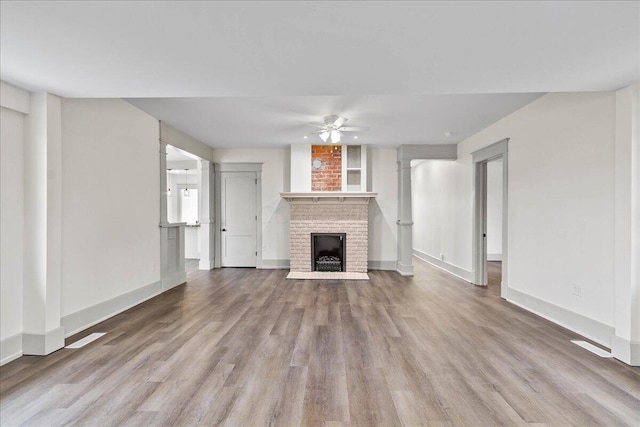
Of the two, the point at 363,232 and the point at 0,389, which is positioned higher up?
the point at 363,232

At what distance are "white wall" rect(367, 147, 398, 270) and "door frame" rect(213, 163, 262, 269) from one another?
2465 millimetres

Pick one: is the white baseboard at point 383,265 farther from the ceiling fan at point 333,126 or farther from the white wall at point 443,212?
Result: the ceiling fan at point 333,126

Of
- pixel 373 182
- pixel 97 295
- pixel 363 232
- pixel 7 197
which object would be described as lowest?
pixel 97 295

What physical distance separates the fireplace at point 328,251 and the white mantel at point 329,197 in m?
0.71

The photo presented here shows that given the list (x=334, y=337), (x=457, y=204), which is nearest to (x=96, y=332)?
(x=334, y=337)

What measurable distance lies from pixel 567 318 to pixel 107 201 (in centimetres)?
538

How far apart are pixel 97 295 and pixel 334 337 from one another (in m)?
2.70

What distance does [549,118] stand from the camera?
3.56 metres

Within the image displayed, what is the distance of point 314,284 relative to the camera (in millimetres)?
5375

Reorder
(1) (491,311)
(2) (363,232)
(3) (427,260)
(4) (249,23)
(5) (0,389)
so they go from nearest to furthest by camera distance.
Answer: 1. (4) (249,23)
2. (5) (0,389)
3. (1) (491,311)
4. (2) (363,232)
5. (3) (427,260)

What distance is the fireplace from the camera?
630 centimetres

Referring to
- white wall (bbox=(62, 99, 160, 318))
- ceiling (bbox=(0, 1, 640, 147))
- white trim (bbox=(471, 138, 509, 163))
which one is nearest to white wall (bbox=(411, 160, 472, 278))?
white trim (bbox=(471, 138, 509, 163))

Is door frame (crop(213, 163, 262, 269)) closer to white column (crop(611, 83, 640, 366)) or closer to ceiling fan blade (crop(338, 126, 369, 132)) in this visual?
ceiling fan blade (crop(338, 126, 369, 132))

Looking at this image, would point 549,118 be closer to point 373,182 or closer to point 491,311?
point 491,311
